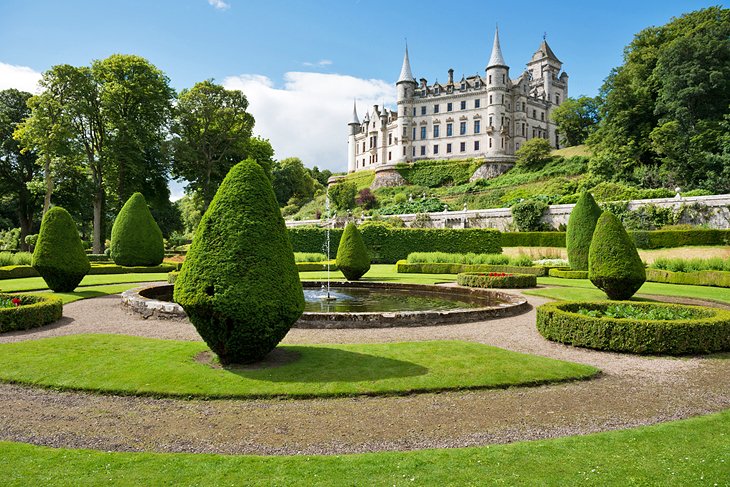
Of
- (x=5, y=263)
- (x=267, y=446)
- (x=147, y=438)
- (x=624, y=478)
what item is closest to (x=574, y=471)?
(x=624, y=478)

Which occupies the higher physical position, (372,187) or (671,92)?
(671,92)

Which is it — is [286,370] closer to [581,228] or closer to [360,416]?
[360,416]

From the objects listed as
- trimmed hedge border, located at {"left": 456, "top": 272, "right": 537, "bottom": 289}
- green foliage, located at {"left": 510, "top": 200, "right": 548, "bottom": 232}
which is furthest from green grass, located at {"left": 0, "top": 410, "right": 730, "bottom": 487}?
green foliage, located at {"left": 510, "top": 200, "right": 548, "bottom": 232}

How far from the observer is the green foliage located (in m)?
42.9

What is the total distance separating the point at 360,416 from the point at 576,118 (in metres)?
82.6

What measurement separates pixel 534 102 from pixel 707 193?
4679cm

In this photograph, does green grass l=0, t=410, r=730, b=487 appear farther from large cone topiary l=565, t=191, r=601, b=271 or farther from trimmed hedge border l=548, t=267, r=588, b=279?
trimmed hedge border l=548, t=267, r=588, b=279

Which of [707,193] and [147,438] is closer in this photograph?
[147,438]

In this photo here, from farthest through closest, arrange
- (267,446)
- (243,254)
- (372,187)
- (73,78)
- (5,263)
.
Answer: (372,187) → (73,78) → (5,263) → (243,254) → (267,446)

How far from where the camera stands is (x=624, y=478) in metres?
4.09

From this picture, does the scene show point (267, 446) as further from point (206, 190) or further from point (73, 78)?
point (206, 190)

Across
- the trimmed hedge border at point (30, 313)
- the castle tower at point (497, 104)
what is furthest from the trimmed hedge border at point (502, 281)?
the castle tower at point (497, 104)

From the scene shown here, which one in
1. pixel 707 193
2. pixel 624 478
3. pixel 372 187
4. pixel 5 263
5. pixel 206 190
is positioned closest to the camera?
pixel 624 478

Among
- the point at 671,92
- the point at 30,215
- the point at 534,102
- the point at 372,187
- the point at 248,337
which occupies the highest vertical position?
the point at 534,102
